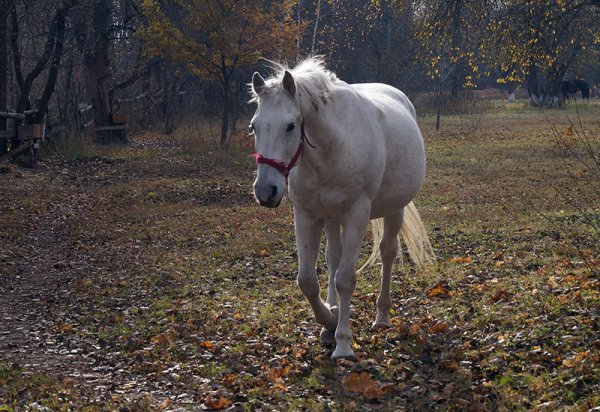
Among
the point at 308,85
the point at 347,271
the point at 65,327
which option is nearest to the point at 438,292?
the point at 347,271

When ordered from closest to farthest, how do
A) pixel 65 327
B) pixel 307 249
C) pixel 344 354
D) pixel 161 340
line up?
pixel 344 354
pixel 307 249
pixel 161 340
pixel 65 327

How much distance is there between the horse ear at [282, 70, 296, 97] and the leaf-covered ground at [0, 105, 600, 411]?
77.4 inches

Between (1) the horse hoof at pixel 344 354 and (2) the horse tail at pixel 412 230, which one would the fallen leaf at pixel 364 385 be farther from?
(2) the horse tail at pixel 412 230

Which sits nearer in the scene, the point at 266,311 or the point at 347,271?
the point at 347,271

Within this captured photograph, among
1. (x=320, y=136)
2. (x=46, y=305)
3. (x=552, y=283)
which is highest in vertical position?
(x=320, y=136)

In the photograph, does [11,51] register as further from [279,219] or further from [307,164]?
[307,164]

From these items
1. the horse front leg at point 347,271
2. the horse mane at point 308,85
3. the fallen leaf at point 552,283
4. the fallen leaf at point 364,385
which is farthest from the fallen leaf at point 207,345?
the fallen leaf at point 552,283

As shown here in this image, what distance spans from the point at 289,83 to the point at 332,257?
1.69 m

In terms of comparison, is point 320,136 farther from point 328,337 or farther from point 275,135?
point 328,337

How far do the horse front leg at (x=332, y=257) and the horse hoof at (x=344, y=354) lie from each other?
17.6 inches

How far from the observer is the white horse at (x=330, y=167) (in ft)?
18.4

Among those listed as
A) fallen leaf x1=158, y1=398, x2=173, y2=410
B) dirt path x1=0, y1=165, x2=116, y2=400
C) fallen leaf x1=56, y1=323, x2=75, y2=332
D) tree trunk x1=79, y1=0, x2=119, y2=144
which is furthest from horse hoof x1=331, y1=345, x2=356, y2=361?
tree trunk x1=79, y1=0, x2=119, y2=144

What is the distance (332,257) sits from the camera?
6770mm

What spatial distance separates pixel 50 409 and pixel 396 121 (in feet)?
11.9
